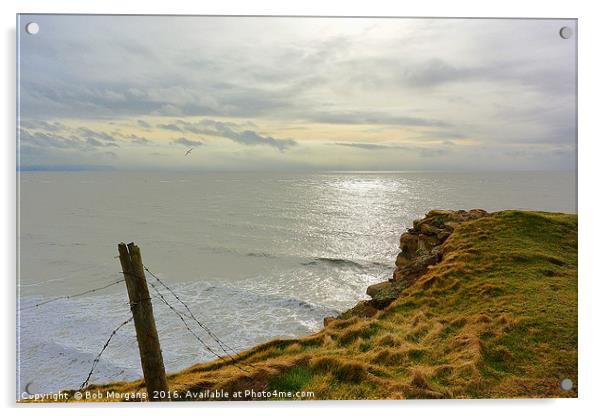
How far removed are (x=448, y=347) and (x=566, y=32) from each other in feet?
18.5

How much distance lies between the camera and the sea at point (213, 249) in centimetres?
719

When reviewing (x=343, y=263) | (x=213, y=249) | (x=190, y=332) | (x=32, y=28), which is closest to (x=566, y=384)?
(x=343, y=263)

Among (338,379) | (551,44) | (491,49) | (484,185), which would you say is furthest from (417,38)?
(338,379)

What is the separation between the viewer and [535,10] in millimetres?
6016

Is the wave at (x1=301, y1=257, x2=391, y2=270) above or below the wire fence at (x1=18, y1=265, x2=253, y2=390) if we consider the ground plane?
above

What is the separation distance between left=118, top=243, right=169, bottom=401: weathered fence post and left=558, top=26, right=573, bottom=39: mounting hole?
7381 millimetres

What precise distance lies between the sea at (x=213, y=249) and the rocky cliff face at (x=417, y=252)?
0.42 metres

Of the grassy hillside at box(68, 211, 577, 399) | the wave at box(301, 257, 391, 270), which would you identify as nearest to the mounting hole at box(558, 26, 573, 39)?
the grassy hillside at box(68, 211, 577, 399)

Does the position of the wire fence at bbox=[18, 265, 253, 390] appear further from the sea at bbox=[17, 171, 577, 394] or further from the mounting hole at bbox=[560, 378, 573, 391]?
the mounting hole at bbox=[560, 378, 573, 391]

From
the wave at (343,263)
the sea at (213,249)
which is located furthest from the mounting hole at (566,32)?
the wave at (343,263)

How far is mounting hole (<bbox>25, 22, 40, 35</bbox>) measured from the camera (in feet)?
19.0

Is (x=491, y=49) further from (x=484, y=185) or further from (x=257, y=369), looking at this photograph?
(x=257, y=369)

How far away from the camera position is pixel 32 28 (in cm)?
580

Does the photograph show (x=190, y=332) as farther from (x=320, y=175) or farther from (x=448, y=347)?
(x=448, y=347)
